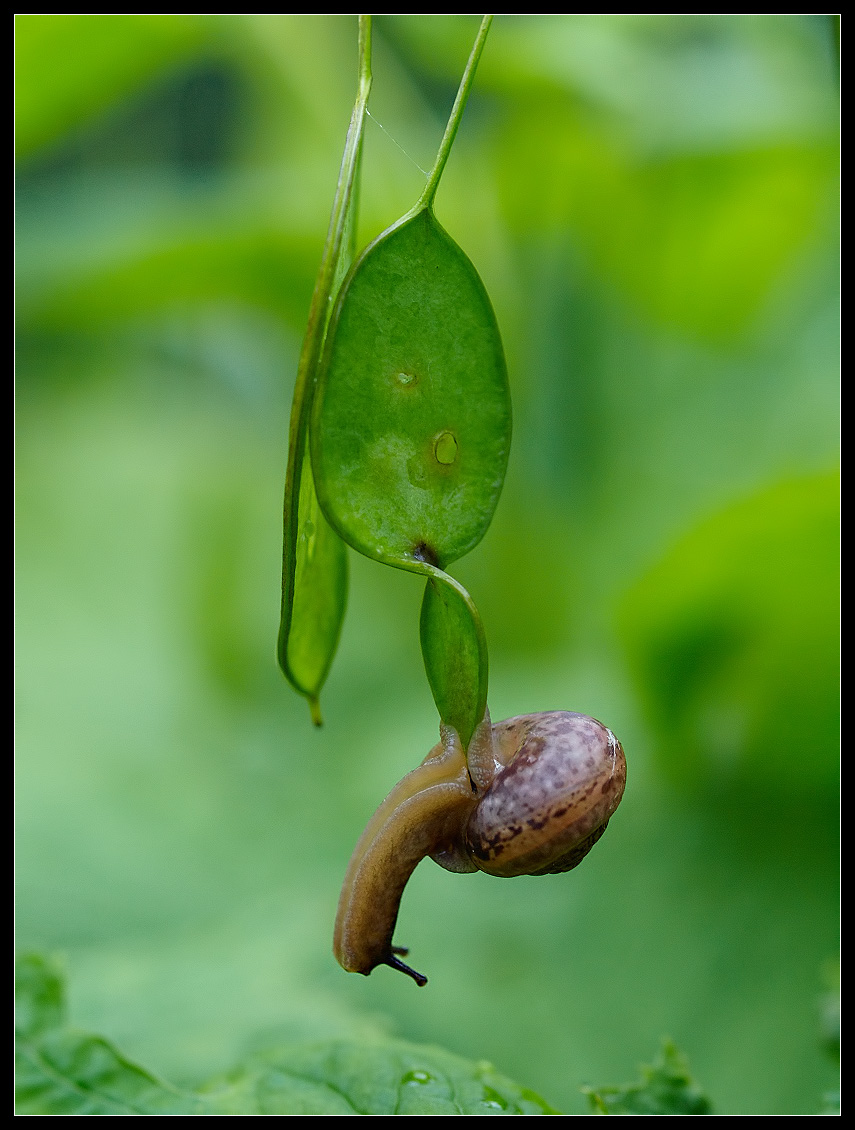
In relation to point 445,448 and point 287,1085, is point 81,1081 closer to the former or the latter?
point 287,1085

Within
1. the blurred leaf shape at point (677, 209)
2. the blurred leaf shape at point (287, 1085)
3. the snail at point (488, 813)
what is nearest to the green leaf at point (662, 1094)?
the blurred leaf shape at point (287, 1085)

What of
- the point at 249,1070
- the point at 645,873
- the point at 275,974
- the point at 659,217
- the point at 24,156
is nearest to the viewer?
the point at 249,1070

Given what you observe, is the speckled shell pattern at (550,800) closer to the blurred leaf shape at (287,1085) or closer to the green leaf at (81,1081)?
the blurred leaf shape at (287,1085)

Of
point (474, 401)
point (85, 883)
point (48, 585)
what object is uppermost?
point (48, 585)

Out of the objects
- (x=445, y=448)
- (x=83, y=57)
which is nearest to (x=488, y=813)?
(x=445, y=448)

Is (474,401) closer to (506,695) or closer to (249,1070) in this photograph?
(249,1070)

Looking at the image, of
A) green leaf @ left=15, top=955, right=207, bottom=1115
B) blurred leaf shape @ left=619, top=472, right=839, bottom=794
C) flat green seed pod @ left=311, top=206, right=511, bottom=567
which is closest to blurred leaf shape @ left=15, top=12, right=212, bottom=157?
blurred leaf shape @ left=619, top=472, right=839, bottom=794
